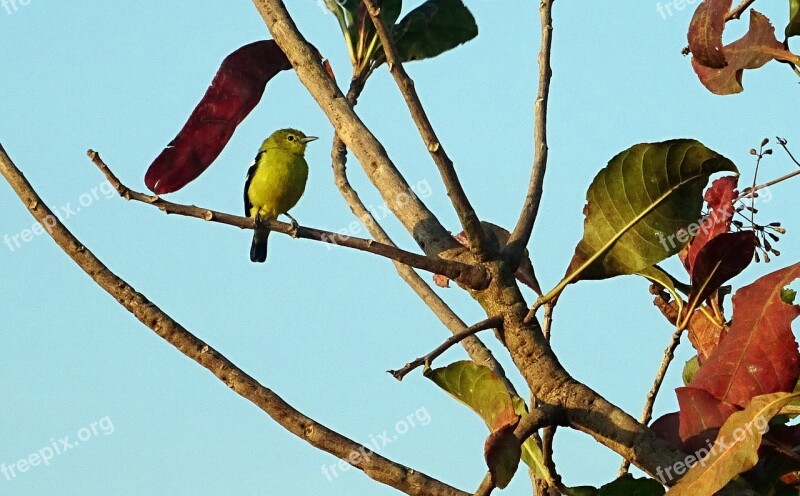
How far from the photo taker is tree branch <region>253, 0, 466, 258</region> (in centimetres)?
231

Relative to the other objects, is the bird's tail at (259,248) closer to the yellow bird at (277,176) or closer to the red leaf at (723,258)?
the yellow bird at (277,176)

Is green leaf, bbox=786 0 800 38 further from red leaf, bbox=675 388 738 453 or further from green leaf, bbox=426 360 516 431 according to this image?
green leaf, bbox=426 360 516 431

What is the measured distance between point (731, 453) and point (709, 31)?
98 cm

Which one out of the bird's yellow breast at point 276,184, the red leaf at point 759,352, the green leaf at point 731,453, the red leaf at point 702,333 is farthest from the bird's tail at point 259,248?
the green leaf at point 731,453

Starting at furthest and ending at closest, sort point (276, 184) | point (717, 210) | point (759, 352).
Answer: point (276, 184) < point (717, 210) < point (759, 352)

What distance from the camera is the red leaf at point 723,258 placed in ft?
7.43

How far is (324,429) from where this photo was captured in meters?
1.88

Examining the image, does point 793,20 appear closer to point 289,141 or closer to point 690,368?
point 690,368

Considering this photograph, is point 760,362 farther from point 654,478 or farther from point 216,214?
point 216,214

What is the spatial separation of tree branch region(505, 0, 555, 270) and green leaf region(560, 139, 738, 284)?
12 centimetres

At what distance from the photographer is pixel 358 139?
2371 mm

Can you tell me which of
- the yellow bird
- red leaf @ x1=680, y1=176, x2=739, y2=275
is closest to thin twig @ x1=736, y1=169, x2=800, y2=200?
red leaf @ x1=680, y1=176, x2=739, y2=275

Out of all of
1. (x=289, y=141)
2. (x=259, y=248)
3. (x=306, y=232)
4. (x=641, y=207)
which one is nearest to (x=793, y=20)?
(x=641, y=207)

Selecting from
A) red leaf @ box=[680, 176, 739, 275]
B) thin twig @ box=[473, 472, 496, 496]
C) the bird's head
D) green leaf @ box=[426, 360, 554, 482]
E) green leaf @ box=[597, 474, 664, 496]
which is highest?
the bird's head
